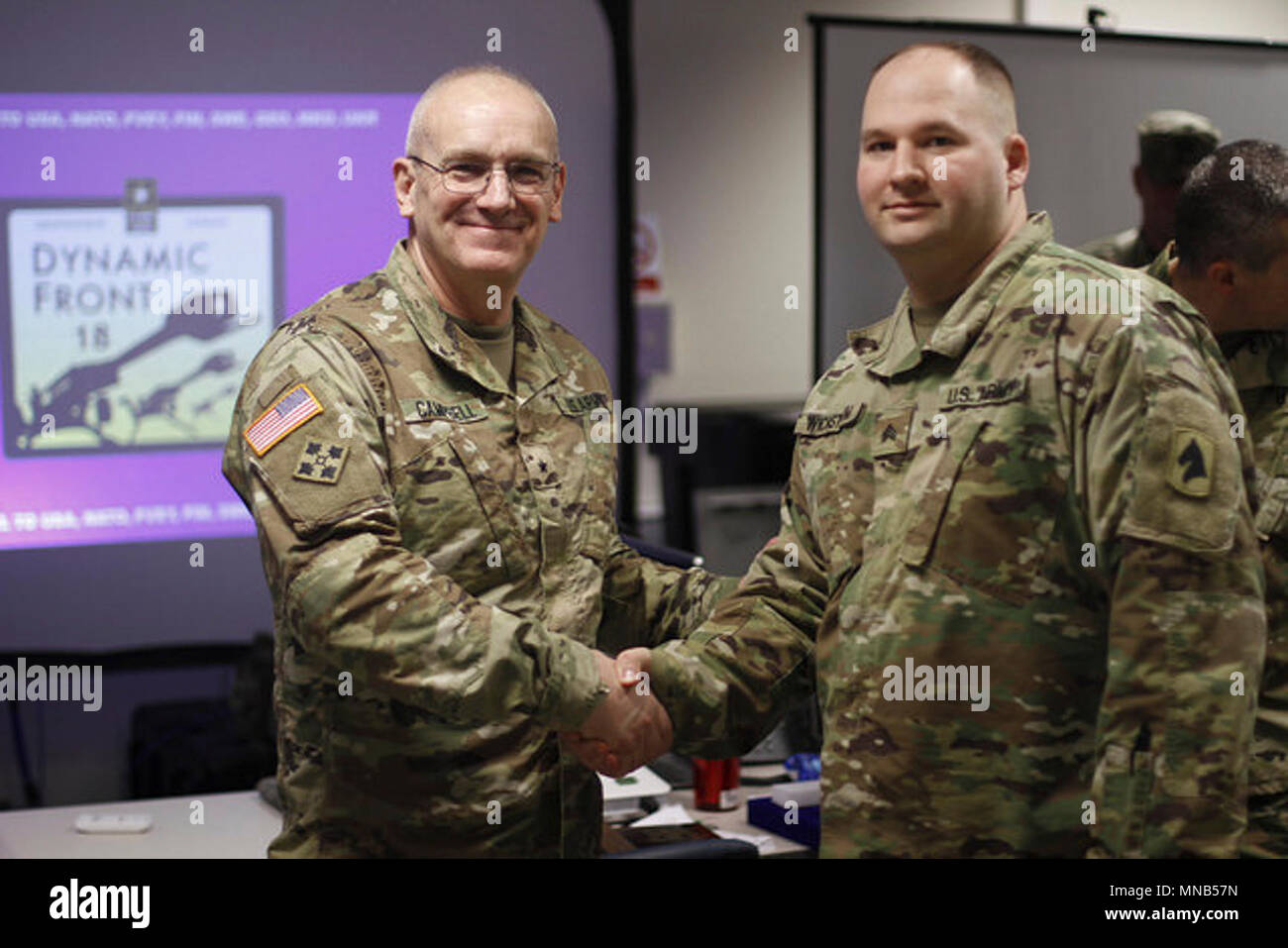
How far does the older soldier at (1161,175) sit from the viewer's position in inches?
145

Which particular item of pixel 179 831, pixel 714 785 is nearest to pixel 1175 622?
pixel 714 785

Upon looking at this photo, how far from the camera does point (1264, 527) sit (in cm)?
209

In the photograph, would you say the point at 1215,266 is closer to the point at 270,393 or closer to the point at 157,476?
the point at 270,393

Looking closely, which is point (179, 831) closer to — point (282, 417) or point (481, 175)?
point (282, 417)

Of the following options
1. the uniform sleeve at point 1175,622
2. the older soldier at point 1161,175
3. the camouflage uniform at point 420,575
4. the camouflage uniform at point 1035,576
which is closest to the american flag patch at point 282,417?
the camouflage uniform at point 420,575

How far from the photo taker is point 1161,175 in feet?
12.3

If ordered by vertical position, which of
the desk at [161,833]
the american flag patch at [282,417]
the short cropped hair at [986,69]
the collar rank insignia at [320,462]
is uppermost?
the short cropped hair at [986,69]

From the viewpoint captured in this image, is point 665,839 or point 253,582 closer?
point 665,839

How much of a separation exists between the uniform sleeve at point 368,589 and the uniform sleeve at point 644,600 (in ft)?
1.10

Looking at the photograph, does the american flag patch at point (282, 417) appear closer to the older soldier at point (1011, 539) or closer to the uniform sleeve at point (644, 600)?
the uniform sleeve at point (644, 600)

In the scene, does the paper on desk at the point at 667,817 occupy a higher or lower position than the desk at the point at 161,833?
higher

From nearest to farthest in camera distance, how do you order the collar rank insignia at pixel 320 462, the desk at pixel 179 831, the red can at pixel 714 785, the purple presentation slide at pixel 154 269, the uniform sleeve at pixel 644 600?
the collar rank insignia at pixel 320 462, the uniform sleeve at pixel 644 600, the desk at pixel 179 831, the red can at pixel 714 785, the purple presentation slide at pixel 154 269
